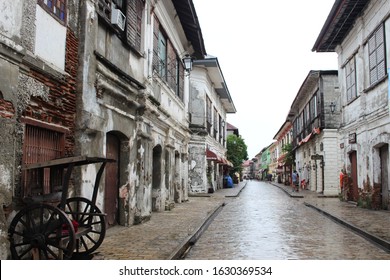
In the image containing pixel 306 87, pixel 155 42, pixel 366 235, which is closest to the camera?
pixel 366 235

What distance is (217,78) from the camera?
26.1 metres

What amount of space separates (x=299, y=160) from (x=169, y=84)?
2435cm

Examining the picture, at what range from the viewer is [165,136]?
551 inches

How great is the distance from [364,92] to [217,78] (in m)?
12.2

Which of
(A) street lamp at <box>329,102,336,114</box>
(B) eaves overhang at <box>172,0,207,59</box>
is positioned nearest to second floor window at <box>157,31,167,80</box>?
(B) eaves overhang at <box>172,0,207,59</box>

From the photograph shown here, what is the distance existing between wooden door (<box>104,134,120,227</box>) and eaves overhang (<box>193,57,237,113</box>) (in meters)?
13.7

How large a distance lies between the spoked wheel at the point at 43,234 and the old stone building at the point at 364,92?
10686 mm

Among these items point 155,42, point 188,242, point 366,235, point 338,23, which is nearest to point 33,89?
point 188,242

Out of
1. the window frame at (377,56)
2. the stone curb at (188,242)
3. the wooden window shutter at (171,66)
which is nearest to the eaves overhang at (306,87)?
the window frame at (377,56)

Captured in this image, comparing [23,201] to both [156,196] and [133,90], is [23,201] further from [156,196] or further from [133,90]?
[156,196]

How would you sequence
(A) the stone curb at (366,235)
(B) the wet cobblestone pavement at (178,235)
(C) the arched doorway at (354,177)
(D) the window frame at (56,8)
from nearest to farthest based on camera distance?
(D) the window frame at (56,8) → (B) the wet cobblestone pavement at (178,235) → (A) the stone curb at (366,235) → (C) the arched doorway at (354,177)

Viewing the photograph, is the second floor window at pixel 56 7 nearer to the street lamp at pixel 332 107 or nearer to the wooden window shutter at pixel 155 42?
the wooden window shutter at pixel 155 42

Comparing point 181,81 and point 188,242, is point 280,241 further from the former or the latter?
point 181,81

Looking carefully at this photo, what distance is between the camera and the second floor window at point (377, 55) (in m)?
13.2
